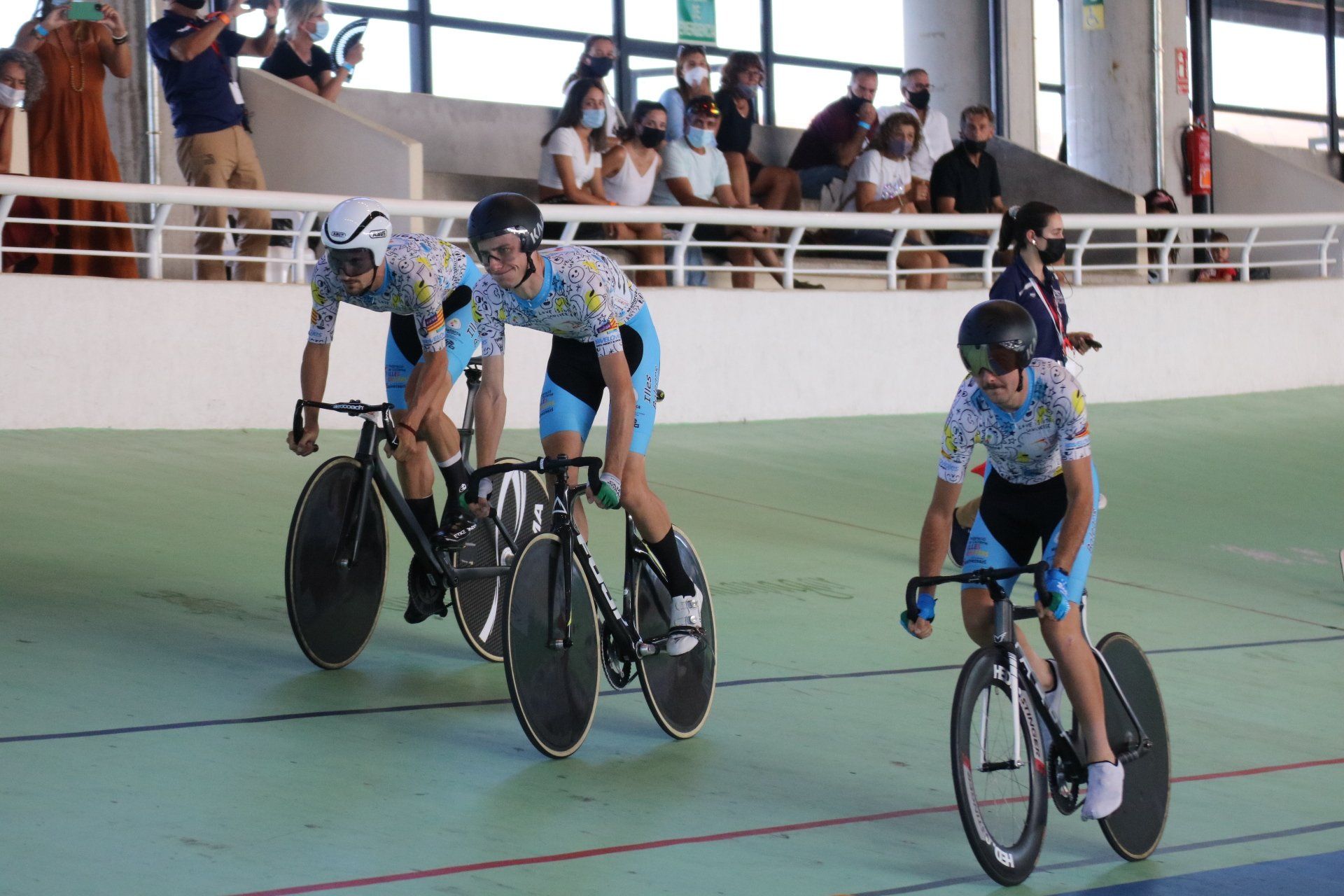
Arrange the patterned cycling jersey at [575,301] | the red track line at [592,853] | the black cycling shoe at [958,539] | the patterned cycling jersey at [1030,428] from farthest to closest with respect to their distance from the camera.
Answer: the black cycling shoe at [958,539], the patterned cycling jersey at [575,301], the patterned cycling jersey at [1030,428], the red track line at [592,853]

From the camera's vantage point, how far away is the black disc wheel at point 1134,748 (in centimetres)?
409

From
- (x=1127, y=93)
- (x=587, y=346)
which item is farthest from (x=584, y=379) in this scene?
(x=1127, y=93)

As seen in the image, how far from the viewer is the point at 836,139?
13.0m

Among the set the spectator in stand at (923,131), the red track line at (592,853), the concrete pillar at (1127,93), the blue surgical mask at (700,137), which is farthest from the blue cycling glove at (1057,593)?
the concrete pillar at (1127,93)

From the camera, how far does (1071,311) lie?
13.2 m

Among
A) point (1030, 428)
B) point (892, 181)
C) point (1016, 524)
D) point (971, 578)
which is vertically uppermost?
point (892, 181)

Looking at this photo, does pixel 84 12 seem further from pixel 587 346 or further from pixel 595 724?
pixel 595 724

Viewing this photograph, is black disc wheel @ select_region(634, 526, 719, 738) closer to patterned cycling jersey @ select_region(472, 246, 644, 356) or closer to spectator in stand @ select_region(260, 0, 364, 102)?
patterned cycling jersey @ select_region(472, 246, 644, 356)

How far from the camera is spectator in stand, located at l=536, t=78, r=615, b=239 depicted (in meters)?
10.6

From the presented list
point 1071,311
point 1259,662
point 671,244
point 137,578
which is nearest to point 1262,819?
point 1259,662

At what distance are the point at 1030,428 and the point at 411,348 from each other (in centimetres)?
251

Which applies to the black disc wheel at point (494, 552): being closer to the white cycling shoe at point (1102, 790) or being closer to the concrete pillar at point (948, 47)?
the white cycling shoe at point (1102, 790)

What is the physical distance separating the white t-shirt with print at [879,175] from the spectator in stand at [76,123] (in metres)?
5.39

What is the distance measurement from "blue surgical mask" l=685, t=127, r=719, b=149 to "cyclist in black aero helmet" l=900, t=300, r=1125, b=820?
748cm
